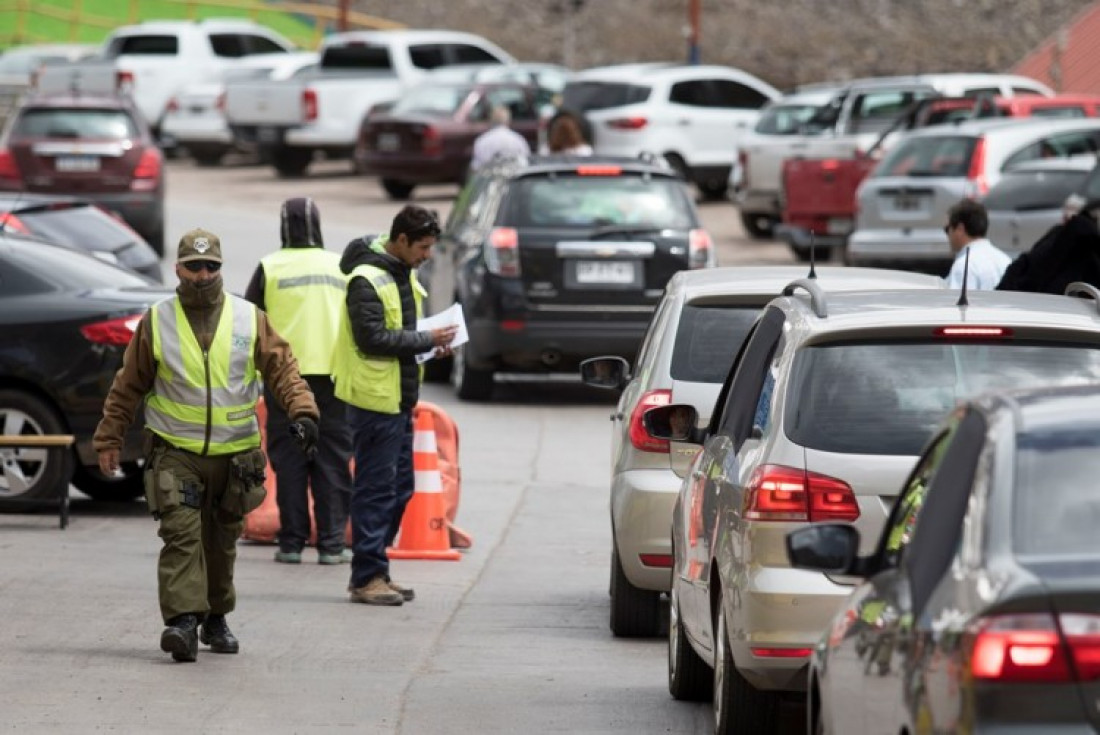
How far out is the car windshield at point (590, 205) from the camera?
65.5 feet

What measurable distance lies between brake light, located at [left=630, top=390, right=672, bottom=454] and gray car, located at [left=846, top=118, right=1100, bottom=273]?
14108 mm

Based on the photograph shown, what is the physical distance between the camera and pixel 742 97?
3834 centimetres

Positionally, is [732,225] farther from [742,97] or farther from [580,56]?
[580,56]

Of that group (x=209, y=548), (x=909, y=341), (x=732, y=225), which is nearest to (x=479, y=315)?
(x=209, y=548)

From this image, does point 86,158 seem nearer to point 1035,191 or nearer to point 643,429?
point 1035,191

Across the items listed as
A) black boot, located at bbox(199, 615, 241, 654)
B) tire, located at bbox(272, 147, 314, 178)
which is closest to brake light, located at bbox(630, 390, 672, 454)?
black boot, located at bbox(199, 615, 241, 654)

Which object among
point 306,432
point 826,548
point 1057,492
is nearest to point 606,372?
point 306,432

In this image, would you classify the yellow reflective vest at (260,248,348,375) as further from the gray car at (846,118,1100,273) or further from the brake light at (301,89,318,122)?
the brake light at (301,89,318,122)

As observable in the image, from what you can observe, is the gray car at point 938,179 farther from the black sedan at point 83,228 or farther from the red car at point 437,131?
the red car at point 437,131

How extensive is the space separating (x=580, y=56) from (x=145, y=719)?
5376 centimetres

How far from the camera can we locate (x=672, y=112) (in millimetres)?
37062

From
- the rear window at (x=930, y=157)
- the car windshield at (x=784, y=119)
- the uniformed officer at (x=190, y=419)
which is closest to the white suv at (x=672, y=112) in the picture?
the car windshield at (x=784, y=119)

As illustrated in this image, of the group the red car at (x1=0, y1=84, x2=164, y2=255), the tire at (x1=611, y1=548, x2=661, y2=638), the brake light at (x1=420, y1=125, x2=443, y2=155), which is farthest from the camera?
the brake light at (x1=420, y1=125, x2=443, y2=155)

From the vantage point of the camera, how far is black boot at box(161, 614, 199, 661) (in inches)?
396
